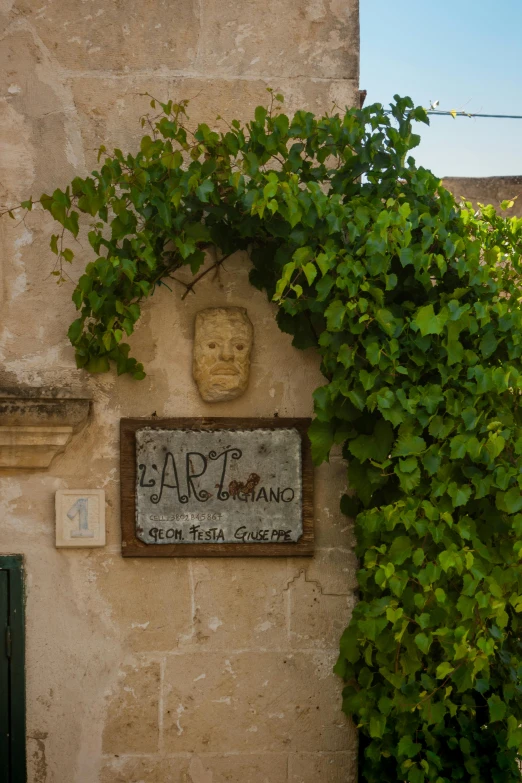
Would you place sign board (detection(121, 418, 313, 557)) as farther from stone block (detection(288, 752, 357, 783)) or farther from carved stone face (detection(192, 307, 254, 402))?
stone block (detection(288, 752, 357, 783))

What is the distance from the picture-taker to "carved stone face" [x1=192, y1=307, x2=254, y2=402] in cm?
349

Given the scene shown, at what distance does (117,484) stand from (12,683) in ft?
2.59

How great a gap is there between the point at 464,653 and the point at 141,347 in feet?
5.09

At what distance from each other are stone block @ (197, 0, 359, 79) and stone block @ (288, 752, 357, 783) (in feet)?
8.19

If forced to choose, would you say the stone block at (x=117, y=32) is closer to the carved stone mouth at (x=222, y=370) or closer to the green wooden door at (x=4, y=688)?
the carved stone mouth at (x=222, y=370)

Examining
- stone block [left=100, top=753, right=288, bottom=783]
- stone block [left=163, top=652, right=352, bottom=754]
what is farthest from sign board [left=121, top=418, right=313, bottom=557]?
stone block [left=100, top=753, right=288, bottom=783]

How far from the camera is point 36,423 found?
337 cm

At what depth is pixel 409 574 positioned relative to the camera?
10.6 feet

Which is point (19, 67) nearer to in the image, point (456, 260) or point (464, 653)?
point (456, 260)

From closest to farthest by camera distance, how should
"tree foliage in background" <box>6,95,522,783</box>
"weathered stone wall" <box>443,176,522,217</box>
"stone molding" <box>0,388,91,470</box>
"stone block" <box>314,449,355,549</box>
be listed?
"tree foliage in background" <box>6,95,522,783</box>, "stone molding" <box>0,388,91,470</box>, "stone block" <box>314,449,355,549</box>, "weathered stone wall" <box>443,176,522,217</box>

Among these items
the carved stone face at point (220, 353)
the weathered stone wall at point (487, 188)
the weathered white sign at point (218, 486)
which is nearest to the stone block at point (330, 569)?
the weathered white sign at point (218, 486)

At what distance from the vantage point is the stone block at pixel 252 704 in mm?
3475

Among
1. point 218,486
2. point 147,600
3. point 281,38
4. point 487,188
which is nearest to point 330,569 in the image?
point 218,486

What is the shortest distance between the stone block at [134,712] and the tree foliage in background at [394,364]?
690 millimetres
